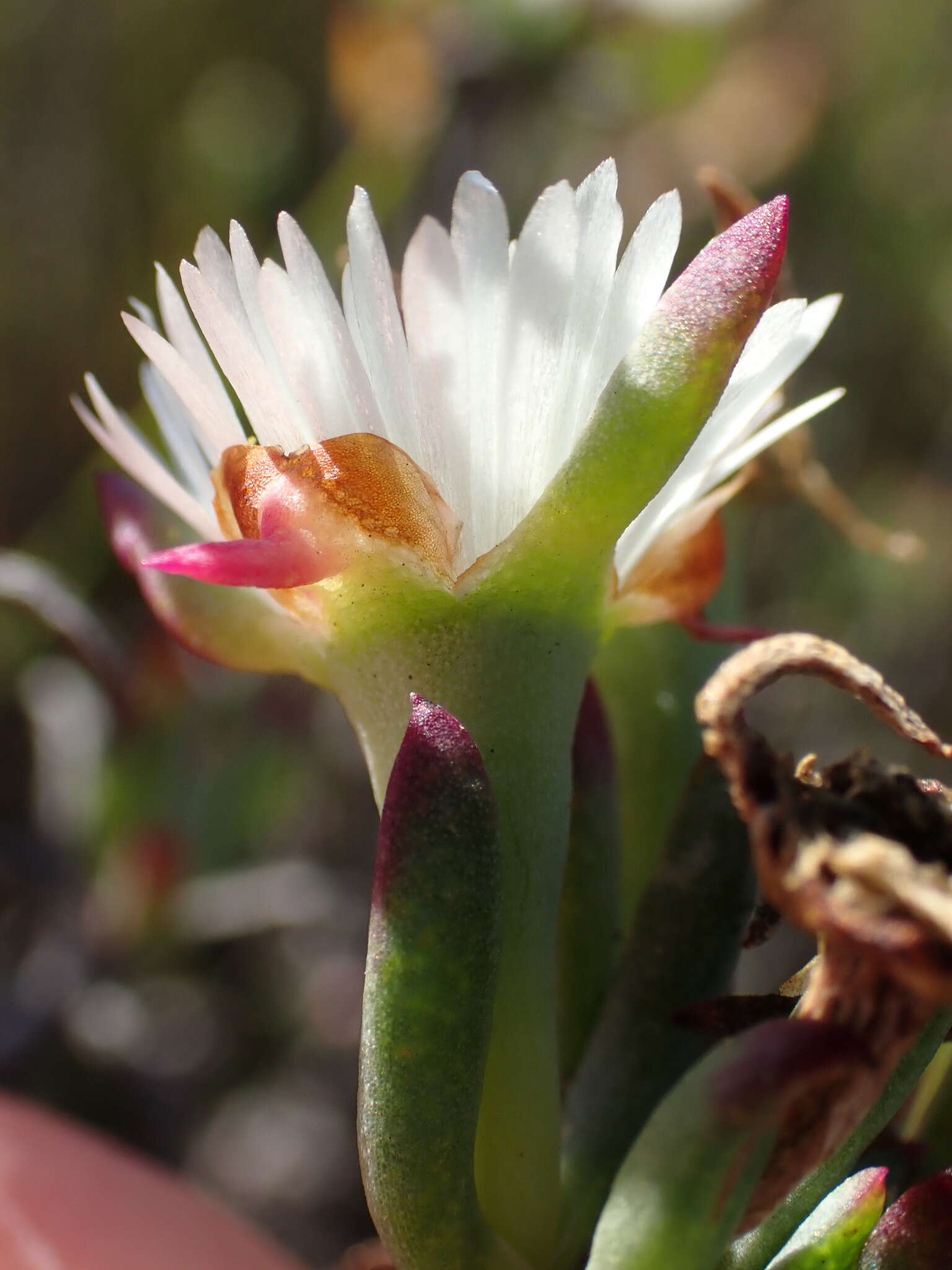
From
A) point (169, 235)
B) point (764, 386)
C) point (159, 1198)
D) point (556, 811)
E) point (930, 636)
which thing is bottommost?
point (930, 636)

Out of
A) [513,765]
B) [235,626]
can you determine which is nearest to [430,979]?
[513,765]

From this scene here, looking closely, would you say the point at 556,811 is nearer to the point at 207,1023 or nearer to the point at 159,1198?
the point at 159,1198

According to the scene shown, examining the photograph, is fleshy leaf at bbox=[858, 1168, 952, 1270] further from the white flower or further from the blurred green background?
the blurred green background

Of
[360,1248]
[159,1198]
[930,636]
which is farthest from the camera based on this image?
[930,636]

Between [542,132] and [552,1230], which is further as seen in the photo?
[542,132]

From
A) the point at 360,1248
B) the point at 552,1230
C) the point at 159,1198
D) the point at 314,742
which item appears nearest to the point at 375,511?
the point at 552,1230

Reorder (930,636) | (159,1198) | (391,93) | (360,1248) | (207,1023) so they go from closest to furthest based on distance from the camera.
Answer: (360,1248) < (159,1198) < (207,1023) < (391,93) < (930,636)

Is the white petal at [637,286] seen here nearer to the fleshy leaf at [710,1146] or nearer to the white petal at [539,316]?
the white petal at [539,316]
